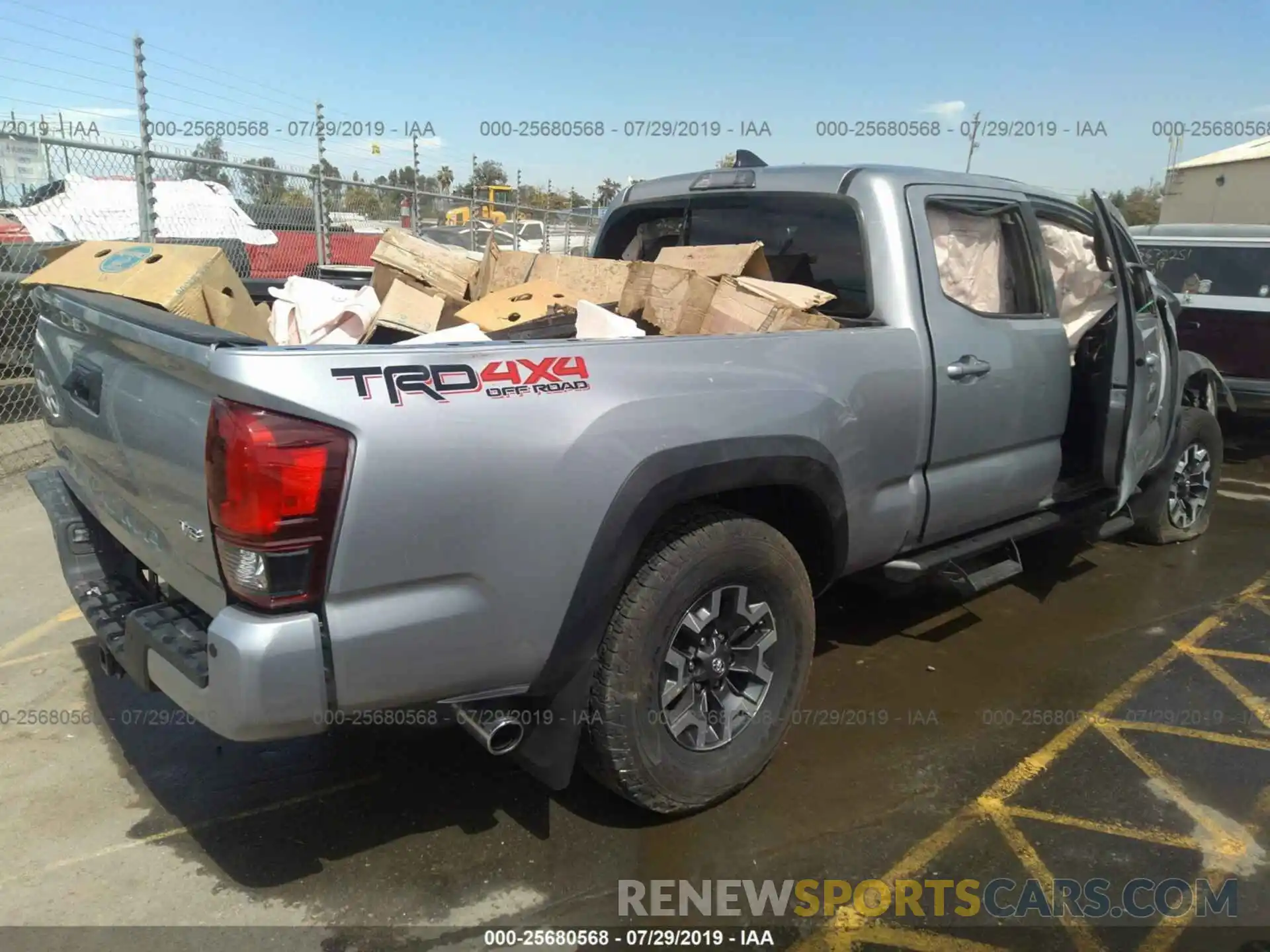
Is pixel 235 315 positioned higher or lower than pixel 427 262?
lower

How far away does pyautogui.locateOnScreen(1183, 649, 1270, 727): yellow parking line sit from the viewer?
387 cm

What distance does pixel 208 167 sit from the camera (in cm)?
834

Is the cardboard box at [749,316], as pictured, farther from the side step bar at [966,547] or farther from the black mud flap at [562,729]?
the black mud flap at [562,729]

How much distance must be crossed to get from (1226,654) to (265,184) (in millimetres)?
9100

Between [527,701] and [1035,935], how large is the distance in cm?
155

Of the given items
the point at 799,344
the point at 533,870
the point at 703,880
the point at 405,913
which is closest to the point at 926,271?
the point at 799,344

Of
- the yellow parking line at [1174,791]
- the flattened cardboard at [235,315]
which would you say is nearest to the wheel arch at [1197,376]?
the yellow parking line at [1174,791]

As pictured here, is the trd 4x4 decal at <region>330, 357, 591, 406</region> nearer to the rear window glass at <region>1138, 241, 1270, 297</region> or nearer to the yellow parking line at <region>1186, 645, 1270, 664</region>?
the yellow parking line at <region>1186, 645, 1270, 664</region>

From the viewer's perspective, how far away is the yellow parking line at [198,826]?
2.77 meters

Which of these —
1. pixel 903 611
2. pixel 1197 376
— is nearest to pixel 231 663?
pixel 903 611

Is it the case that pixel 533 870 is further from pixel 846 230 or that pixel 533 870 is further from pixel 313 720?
pixel 846 230

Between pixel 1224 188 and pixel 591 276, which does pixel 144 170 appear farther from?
pixel 1224 188

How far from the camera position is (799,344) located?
3.03 meters

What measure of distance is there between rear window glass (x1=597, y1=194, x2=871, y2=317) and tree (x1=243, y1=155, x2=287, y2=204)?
19.1ft
